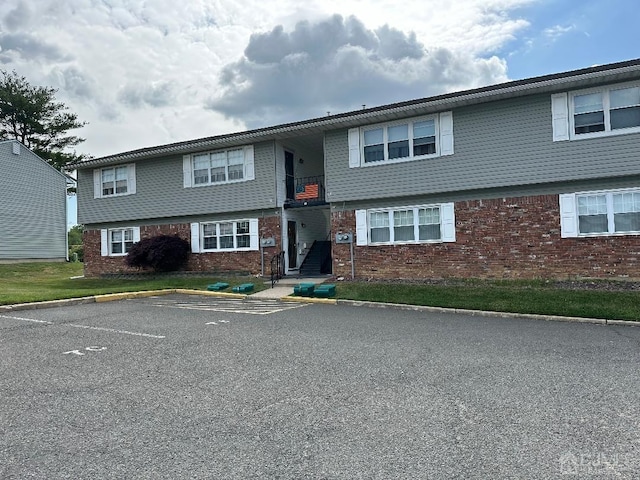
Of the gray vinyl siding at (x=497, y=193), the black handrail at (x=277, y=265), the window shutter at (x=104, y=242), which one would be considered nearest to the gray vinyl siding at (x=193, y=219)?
the window shutter at (x=104, y=242)

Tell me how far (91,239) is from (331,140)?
518 inches

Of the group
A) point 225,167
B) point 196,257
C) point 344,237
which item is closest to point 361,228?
point 344,237

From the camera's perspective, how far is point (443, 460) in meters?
3.50

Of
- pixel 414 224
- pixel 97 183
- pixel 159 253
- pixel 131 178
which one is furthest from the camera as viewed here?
pixel 97 183

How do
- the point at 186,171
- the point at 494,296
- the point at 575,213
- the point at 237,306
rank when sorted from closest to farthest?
the point at 494,296
the point at 237,306
the point at 575,213
the point at 186,171

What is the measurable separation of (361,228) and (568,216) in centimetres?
649

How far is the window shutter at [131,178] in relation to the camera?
2142cm

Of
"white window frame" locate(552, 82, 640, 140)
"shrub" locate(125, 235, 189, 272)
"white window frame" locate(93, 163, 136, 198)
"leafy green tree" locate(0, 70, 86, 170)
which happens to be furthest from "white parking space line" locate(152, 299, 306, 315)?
"leafy green tree" locate(0, 70, 86, 170)

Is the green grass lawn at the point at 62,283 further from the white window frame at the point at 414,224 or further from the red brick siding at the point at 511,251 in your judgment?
the red brick siding at the point at 511,251

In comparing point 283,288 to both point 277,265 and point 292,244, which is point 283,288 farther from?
point 292,244

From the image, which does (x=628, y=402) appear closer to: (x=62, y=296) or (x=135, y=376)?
(x=135, y=376)

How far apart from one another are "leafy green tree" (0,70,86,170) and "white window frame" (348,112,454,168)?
31.1 m

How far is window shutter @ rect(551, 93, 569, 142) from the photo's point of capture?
13.9 meters

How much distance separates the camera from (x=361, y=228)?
16.9 meters
